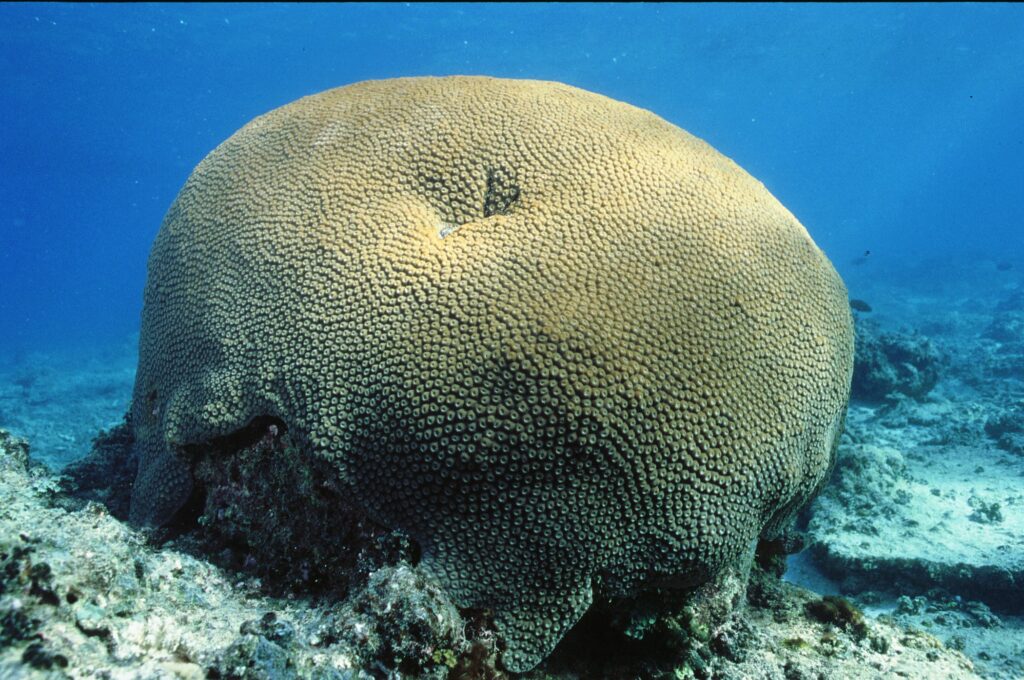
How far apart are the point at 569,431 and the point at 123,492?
3672 mm

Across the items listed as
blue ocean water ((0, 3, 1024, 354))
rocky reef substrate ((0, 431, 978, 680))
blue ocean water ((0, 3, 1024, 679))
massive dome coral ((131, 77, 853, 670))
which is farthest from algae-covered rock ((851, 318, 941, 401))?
blue ocean water ((0, 3, 1024, 354))

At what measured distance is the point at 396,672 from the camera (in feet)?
7.41

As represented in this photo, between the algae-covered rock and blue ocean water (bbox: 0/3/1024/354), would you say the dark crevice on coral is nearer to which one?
the algae-covered rock

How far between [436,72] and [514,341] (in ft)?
192

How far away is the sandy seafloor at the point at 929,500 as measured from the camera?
16.3 ft

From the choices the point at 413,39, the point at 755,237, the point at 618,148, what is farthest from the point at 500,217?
the point at 413,39

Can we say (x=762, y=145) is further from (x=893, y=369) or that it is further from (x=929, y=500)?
(x=929, y=500)

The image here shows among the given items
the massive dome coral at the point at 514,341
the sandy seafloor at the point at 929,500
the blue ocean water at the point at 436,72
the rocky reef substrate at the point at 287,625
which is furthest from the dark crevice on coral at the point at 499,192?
the blue ocean water at the point at 436,72

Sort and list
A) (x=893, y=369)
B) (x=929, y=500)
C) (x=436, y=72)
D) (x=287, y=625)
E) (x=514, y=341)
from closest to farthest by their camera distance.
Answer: (x=287, y=625) < (x=514, y=341) < (x=929, y=500) < (x=893, y=369) < (x=436, y=72)

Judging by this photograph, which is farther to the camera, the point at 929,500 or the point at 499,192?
the point at 929,500

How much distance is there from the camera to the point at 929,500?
6824 mm

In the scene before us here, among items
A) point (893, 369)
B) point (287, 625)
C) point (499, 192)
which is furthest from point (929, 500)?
point (287, 625)

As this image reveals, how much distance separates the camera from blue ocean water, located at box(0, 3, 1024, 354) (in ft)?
123

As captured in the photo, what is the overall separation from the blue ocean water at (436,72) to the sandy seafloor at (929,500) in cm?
2590
